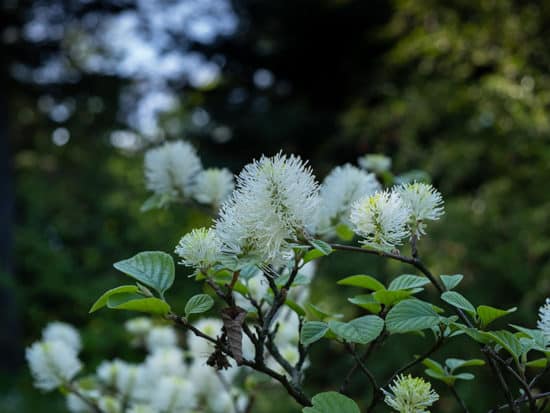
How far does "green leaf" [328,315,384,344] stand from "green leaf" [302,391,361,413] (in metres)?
0.05

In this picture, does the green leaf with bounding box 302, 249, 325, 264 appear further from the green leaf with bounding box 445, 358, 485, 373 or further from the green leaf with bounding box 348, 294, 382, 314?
the green leaf with bounding box 445, 358, 485, 373

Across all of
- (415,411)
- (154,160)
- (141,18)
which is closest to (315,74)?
(141,18)

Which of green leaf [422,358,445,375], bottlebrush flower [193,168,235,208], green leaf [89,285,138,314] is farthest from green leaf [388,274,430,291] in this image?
bottlebrush flower [193,168,235,208]

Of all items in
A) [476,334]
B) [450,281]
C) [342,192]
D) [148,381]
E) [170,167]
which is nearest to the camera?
[476,334]

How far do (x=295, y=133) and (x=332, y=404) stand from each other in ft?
15.5

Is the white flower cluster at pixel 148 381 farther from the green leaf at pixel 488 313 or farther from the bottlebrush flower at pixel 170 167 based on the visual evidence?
the green leaf at pixel 488 313

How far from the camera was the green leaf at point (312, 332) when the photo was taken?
0.52m

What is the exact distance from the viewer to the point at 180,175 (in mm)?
905

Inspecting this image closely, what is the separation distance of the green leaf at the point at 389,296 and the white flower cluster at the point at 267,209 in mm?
112

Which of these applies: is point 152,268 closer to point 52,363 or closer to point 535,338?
point 535,338

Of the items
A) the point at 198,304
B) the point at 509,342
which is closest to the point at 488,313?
the point at 509,342

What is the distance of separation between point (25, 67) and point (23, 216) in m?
1.38

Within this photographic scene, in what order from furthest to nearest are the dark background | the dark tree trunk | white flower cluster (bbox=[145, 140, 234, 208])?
the dark tree trunk, the dark background, white flower cluster (bbox=[145, 140, 234, 208])

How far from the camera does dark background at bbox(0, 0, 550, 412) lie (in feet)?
8.85
